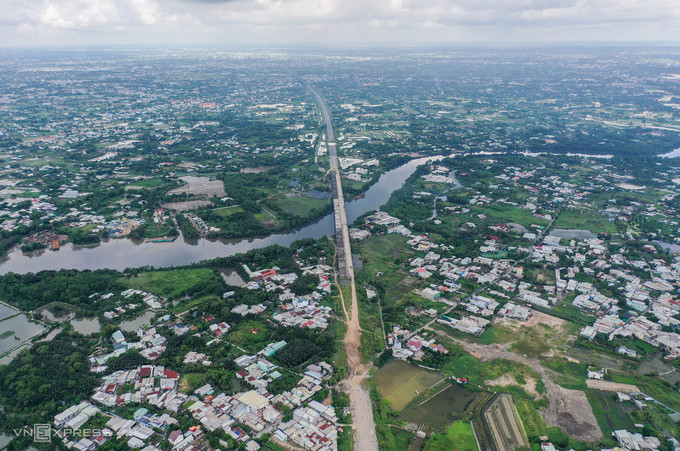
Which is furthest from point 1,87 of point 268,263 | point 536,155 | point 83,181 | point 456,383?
point 456,383

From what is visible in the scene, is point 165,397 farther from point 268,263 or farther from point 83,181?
point 83,181

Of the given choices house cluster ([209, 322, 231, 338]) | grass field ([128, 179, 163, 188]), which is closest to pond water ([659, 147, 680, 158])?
house cluster ([209, 322, 231, 338])

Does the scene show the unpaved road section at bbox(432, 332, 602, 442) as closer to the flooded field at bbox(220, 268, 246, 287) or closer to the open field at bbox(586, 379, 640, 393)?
the open field at bbox(586, 379, 640, 393)

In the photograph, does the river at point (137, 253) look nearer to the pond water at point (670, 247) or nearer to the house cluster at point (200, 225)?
the house cluster at point (200, 225)

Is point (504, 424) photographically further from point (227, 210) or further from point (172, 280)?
point (227, 210)

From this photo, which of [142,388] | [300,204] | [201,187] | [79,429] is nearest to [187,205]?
[201,187]
